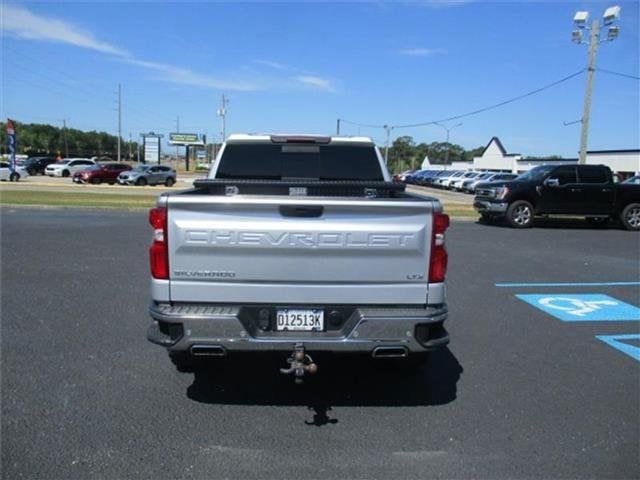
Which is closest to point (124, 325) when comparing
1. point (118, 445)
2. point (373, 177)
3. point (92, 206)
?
point (118, 445)

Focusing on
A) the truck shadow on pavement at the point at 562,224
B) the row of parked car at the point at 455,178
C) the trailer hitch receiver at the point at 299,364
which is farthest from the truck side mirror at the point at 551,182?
the row of parked car at the point at 455,178

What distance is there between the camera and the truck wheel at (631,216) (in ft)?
61.0

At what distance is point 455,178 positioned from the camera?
55.8 metres

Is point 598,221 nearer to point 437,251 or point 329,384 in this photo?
point 329,384

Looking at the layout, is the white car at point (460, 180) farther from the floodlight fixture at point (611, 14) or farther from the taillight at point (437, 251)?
the taillight at point (437, 251)

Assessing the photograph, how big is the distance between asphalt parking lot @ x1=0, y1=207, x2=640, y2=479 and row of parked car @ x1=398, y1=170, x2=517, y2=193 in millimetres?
36868

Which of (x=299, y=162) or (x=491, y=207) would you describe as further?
(x=491, y=207)

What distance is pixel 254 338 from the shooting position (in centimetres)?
383

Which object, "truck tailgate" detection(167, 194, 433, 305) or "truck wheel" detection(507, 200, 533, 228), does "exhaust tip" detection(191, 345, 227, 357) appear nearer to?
"truck tailgate" detection(167, 194, 433, 305)

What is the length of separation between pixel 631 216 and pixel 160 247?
18.5 m

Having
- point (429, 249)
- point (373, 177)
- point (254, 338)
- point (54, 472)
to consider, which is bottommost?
point (54, 472)

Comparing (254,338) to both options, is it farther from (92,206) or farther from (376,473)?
(92,206)

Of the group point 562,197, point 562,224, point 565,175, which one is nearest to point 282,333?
point 562,197

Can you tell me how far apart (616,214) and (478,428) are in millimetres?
16970
